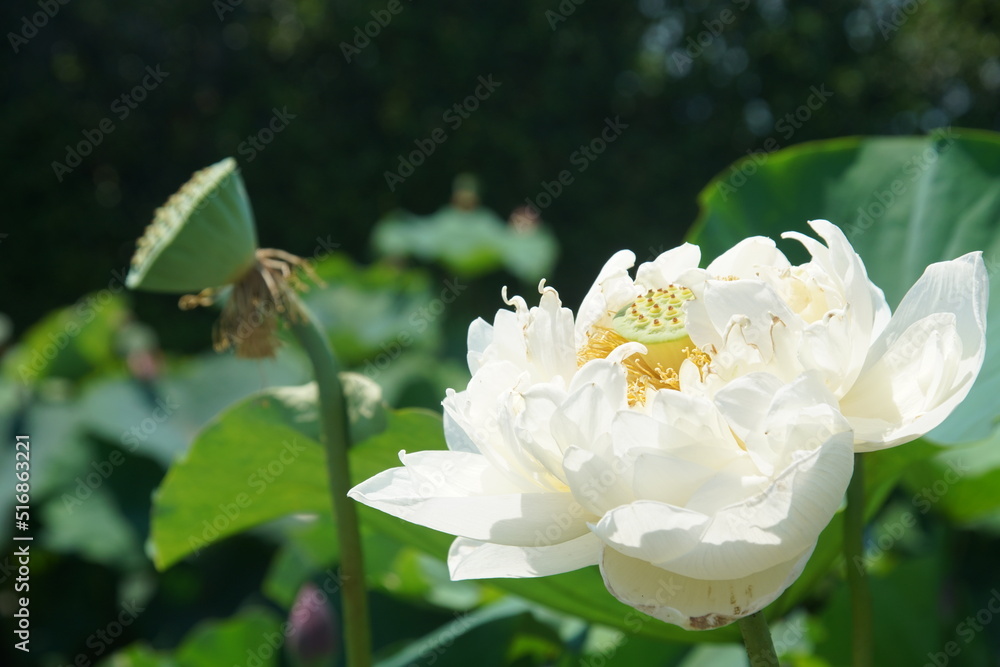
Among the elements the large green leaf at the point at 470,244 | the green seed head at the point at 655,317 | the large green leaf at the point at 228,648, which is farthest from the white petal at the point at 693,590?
the large green leaf at the point at 470,244

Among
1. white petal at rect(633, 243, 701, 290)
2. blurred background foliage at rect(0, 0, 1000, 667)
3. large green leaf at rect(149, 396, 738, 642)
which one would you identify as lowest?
blurred background foliage at rect(0, 0, 1000, 667)

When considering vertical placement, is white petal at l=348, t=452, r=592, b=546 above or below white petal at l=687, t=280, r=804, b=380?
below

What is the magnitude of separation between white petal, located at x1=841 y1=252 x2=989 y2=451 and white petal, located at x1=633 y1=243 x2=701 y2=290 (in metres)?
0.10

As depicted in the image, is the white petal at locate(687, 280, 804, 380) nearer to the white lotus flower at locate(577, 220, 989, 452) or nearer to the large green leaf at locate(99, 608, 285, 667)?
the white lotus flower at locate(577, 220, 989, 452)

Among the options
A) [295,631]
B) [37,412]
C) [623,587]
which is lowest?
[37,412]

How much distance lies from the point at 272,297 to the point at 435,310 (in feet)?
5.89

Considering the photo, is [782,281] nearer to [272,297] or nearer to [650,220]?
[272,297]

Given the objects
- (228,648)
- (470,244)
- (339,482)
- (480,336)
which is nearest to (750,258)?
(480,336)

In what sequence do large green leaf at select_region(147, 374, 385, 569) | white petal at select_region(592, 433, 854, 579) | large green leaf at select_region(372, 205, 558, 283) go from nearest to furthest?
1. white petal at select_region(592, 433, 854, 579)
2. large green leaf at select_region(147, 374, 385, 569)
3. large green leaf at select_region(372, 205, 558, 283)

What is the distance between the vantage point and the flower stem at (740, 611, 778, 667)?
14.8 inches

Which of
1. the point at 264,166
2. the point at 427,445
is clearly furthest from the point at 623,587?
the point at 264,166

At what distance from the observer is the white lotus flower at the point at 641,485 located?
1.10 ft

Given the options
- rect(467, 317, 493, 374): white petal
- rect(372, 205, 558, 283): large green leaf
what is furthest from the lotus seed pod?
rect(372, 205, 558, 283): large green leaf

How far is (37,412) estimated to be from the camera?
191 cm
